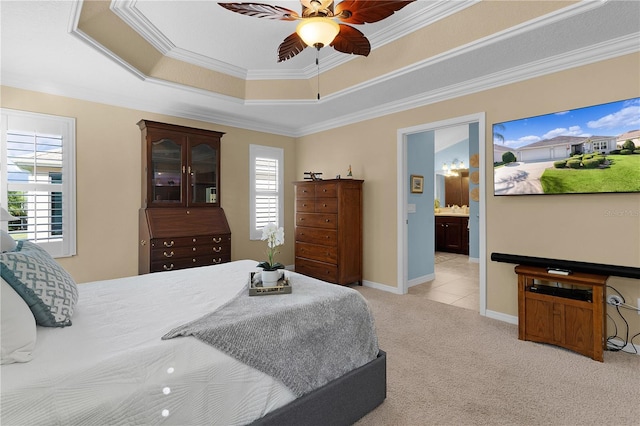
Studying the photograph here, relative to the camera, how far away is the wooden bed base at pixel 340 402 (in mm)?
1408

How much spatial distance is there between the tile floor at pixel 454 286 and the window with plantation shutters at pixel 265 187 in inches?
103

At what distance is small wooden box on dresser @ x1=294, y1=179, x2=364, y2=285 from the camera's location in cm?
444

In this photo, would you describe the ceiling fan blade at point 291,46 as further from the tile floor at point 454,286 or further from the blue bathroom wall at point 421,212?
the tile floor at point 454,286

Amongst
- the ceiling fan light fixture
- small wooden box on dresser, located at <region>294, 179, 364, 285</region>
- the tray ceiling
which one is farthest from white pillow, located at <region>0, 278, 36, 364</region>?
small wooden box on dresser, located at <region>294, 179, 364, 285</region>

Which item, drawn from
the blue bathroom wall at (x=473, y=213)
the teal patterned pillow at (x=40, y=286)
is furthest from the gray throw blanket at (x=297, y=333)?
the blue bathroom wall at (x=473, y=213)

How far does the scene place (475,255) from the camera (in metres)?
6.83

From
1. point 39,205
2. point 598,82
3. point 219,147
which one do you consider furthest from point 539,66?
point 39,205

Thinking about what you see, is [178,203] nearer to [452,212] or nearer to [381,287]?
[381,287]

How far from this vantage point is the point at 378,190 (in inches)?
179

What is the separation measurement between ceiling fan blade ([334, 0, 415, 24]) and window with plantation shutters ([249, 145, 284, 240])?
3.40 meters

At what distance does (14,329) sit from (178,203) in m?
3.09

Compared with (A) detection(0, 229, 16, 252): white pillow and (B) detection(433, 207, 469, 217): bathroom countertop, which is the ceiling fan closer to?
Result: (A) detection(0, 229, 16, 252): white pillow

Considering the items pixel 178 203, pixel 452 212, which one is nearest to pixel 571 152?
pixel 178 203

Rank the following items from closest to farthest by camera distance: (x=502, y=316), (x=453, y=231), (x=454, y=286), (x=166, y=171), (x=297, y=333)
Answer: (x=297, y=333)
(x=502, y=316)
(x=166, y=171)
(x=454, y=286)
(x=453, y=231)
